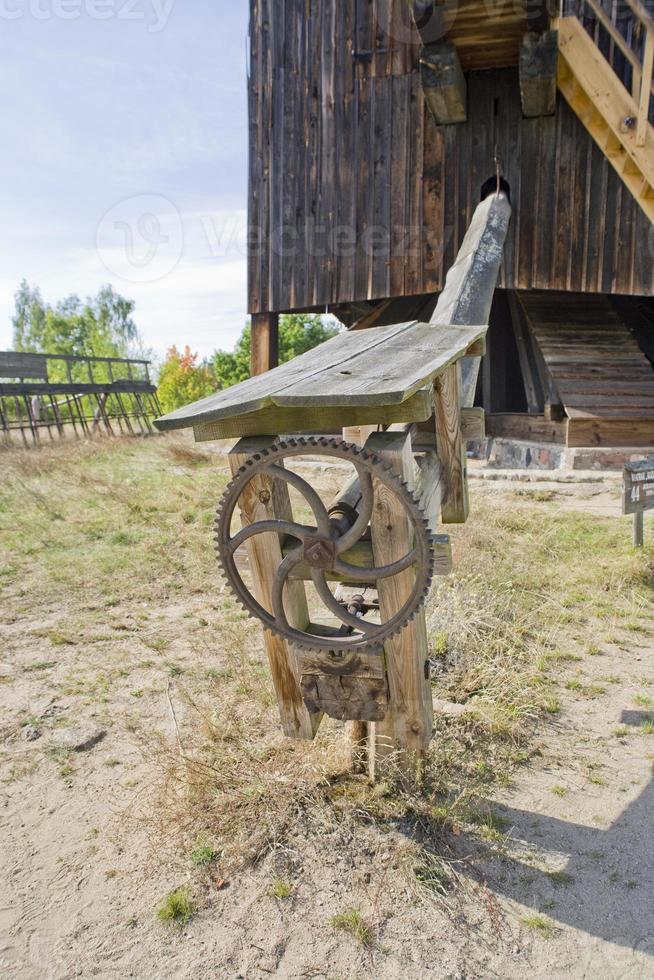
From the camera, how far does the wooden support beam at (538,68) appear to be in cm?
767

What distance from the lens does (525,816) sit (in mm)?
3092

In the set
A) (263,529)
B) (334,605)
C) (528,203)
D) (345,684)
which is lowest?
(345,684)

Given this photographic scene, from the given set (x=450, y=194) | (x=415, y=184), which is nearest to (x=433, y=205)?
(x=450, y=194)

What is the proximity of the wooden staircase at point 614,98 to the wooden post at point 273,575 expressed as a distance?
24.0 ft

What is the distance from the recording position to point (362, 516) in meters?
2.26

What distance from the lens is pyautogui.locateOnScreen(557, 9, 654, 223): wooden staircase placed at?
7.84 meters

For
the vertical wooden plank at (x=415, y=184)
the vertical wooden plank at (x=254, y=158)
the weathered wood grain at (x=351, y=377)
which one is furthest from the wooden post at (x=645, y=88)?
the weathered wood grain at (x=351, y=377)

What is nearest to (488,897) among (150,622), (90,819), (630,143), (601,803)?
(601,803)

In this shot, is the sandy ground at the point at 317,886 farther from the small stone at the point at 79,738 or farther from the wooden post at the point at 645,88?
the wooden post at the point at 645,88

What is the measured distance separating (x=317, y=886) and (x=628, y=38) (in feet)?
35.6

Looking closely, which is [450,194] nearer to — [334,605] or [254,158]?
[254,158]

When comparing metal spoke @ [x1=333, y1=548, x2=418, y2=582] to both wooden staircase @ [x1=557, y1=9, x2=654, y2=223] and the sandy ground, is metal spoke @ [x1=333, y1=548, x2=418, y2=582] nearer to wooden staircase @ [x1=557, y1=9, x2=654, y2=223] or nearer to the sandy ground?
the sandy ground

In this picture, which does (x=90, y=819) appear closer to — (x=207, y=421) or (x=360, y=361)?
(x=207, y=421)

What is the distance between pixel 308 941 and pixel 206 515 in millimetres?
6233
